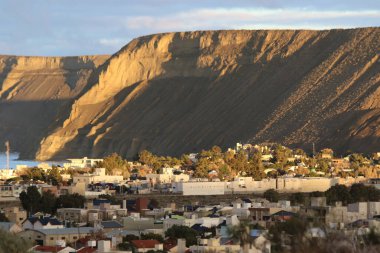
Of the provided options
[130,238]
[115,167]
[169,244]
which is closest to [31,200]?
[130,238]

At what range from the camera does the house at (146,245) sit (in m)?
36.8

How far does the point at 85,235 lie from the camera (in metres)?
43.4

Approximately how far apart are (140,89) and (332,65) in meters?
39.2

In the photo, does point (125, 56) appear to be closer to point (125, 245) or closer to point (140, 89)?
point (140, 89)

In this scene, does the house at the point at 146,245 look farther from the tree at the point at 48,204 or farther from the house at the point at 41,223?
the tree at the point at 48,204

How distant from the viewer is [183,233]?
41.4 metres

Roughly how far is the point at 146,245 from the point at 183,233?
13.4ft

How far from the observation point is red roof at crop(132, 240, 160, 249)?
37.2 meters

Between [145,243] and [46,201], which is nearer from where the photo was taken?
[145,243]

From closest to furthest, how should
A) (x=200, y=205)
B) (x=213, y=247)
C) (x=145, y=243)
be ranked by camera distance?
(x=213, y=247) < (x=145, y=243) < (x=200, y=205)

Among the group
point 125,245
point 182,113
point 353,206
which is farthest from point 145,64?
point 125,245

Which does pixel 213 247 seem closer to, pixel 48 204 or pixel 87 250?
pixel 87 250

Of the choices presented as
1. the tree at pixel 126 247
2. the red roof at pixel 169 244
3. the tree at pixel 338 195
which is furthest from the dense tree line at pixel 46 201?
the tree at pixel 126 247

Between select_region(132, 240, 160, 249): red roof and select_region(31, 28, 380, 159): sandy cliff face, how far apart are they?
87616mm
